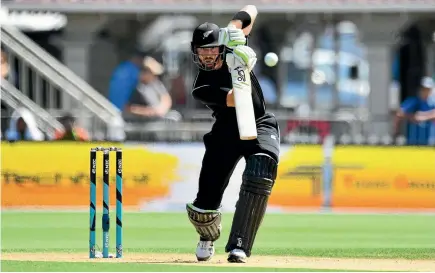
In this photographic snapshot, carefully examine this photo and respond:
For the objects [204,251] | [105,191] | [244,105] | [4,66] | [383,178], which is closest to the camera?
[244,105]

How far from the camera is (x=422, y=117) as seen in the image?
25812 mm

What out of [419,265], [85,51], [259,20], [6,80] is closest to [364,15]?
[259,20]

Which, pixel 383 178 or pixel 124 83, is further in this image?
pixel 124 83

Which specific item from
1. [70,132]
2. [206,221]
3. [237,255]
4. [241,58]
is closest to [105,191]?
[206,221]

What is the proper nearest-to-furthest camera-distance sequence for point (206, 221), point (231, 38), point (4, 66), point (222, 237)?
point (231, 38) → point (206, 221) → point (222, 237) → point (4, 66)

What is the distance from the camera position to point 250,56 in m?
12.5

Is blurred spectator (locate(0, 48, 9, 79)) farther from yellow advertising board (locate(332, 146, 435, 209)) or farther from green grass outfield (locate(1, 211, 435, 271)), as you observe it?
yellow advertising board (locate(332, 146, 435, 209))

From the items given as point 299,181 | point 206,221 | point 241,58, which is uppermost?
point 241,58

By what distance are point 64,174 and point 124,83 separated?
4850mm

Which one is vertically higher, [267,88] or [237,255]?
[267,88]

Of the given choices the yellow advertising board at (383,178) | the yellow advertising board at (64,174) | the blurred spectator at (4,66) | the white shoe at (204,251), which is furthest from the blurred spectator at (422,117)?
the white shoe at (204,251)

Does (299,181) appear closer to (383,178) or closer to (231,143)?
(383,178)

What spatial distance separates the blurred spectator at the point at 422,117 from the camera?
84.4 feet

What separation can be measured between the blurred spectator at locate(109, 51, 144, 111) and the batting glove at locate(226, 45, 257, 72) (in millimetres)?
13461
